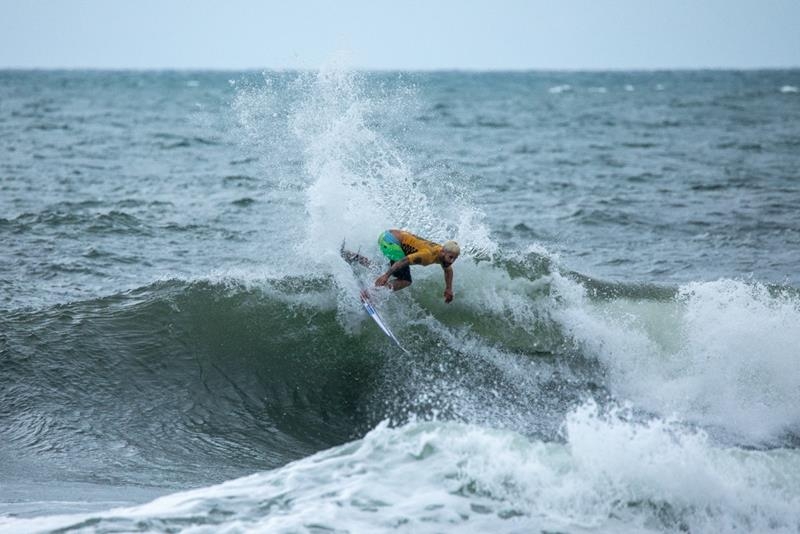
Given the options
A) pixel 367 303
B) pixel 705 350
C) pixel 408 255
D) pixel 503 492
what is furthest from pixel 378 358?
pixel 503 492

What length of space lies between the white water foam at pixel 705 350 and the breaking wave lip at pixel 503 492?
8.01ft

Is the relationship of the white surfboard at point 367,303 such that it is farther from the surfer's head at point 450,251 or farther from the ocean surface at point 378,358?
the surfer's head at point 450,251

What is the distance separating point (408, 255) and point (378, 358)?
131cm

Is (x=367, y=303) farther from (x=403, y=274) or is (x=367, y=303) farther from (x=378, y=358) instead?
(x=378, y=358)

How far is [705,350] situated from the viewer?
10758 millimetres

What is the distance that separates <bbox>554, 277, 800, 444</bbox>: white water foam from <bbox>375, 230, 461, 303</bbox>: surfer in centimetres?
205

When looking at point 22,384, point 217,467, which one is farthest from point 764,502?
point 22,384

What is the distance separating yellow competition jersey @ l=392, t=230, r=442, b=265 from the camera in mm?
10367

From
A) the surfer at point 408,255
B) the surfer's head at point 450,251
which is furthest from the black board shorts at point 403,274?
the surfer's head at point 450,251

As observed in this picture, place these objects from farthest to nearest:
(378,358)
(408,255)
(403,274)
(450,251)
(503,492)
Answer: (378,358), (403,274), (408,255), (450,251), (503,492)

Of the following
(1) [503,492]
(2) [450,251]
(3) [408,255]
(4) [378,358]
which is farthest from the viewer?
(4) [378,358]

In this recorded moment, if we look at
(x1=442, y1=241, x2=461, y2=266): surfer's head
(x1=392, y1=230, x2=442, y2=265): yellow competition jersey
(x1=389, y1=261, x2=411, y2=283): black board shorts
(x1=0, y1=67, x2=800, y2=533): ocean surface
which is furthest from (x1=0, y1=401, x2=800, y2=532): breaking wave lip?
(x1=389, y1=261, x2=411, y2=283): black board shorts

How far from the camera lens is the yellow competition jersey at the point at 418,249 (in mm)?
10367

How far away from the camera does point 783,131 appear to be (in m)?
37.7
